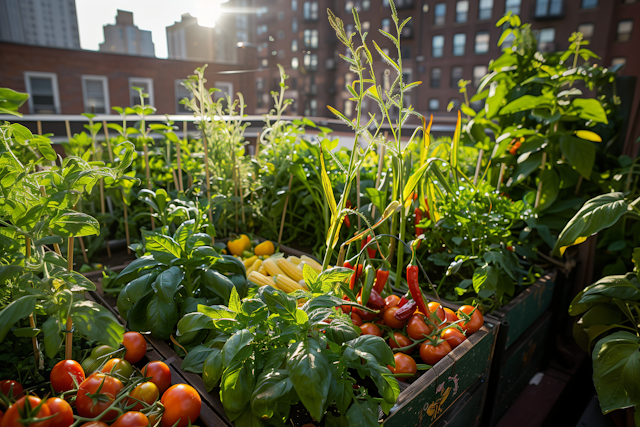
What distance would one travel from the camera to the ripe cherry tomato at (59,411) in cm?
49

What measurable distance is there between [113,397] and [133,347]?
182 millimetres

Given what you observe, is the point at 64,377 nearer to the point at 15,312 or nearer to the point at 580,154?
the point at 15,312

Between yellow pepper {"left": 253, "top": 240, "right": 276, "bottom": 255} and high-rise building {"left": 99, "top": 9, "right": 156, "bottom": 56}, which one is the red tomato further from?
high-rise building {"left": 99, "top": 9, "right": 156, "bottom": 56}

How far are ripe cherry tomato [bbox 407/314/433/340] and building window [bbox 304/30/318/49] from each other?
23.8 meters

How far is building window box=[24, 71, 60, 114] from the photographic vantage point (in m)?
9.44

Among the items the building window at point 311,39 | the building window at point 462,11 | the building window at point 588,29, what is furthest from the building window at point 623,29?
the building window at point 311,39

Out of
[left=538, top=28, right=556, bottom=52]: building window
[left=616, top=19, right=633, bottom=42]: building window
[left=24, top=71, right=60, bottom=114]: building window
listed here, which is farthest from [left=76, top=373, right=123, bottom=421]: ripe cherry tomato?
[left=538, top=28, right=556, bottom=52]: building window

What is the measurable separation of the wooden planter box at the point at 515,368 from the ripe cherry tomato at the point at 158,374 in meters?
0.82

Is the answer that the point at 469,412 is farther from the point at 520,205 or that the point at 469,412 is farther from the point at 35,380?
the point at 35,380

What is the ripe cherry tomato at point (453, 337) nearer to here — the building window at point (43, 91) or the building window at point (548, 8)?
the building window at point (43, 91)

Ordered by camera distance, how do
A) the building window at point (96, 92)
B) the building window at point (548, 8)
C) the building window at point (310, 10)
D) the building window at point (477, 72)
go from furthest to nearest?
the building window at point (310, 10) → the building window at point (477, 72) → the building window at point (548, 8) → the building window at point (96, 92)

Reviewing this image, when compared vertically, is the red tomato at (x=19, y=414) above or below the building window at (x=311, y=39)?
below

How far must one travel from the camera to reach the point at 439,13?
15266 mm

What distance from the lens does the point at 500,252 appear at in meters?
1.01
